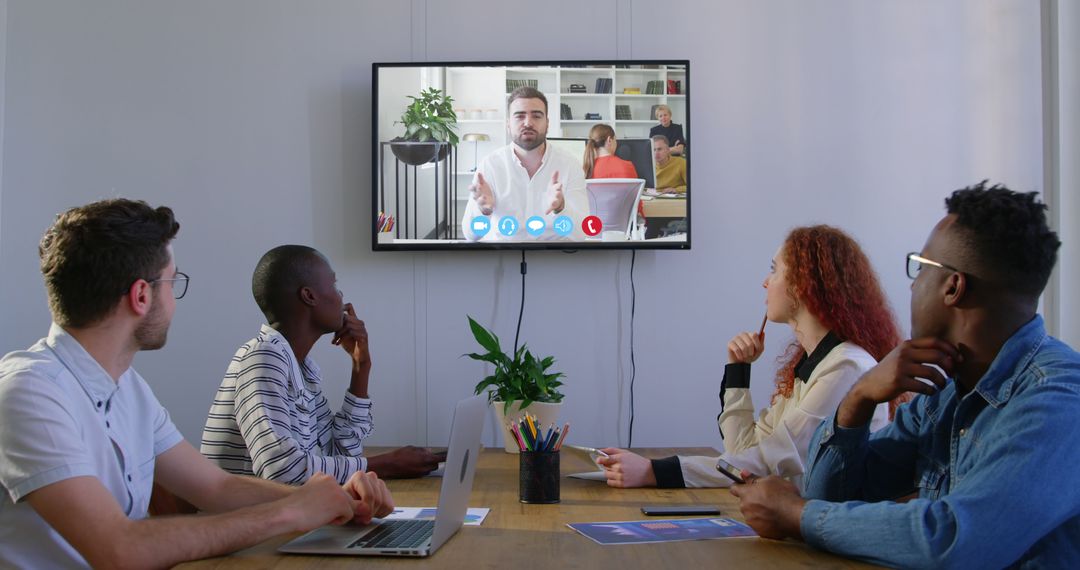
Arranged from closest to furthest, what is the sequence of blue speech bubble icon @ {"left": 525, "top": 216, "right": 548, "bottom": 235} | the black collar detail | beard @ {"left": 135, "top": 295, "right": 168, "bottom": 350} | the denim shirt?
the denim shirt → beard @ {"left": 135, "top": 295, "right": 168, "bottom": 350} → the black collar detail → blue speech bubble icon @ {"left": 525, "top": 216, "right": 548, "bottom": 235}

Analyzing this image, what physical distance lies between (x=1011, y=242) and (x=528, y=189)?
7.52ft

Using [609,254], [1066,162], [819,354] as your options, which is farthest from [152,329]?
[1066,162]

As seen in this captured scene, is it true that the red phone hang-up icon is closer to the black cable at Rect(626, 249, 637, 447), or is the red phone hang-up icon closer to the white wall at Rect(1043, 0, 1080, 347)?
the black cable at Rect(626, 249, 637, 447)

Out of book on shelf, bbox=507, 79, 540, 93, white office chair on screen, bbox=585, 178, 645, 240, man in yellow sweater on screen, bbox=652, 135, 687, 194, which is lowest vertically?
white office chair on screen, bbox=585, 178, 645, 240

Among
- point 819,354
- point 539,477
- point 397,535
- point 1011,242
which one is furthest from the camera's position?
point 819,354

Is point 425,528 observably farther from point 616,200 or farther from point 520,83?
point 520,83

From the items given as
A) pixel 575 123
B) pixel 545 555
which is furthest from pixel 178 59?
pixel 545 555

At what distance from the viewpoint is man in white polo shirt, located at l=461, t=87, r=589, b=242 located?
3516 millimetres

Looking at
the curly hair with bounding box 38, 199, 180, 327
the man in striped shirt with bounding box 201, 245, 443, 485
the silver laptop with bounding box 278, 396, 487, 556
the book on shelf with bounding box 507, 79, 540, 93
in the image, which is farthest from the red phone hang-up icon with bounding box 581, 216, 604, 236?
the curly hair with bounding box 38, 199, 180, 327

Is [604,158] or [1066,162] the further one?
[604,158]

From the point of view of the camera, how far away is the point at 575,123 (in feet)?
11.6

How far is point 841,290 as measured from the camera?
92.9 inches

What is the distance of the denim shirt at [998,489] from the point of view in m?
1.21

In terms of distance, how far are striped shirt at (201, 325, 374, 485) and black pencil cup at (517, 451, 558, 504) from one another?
18.8 inches
